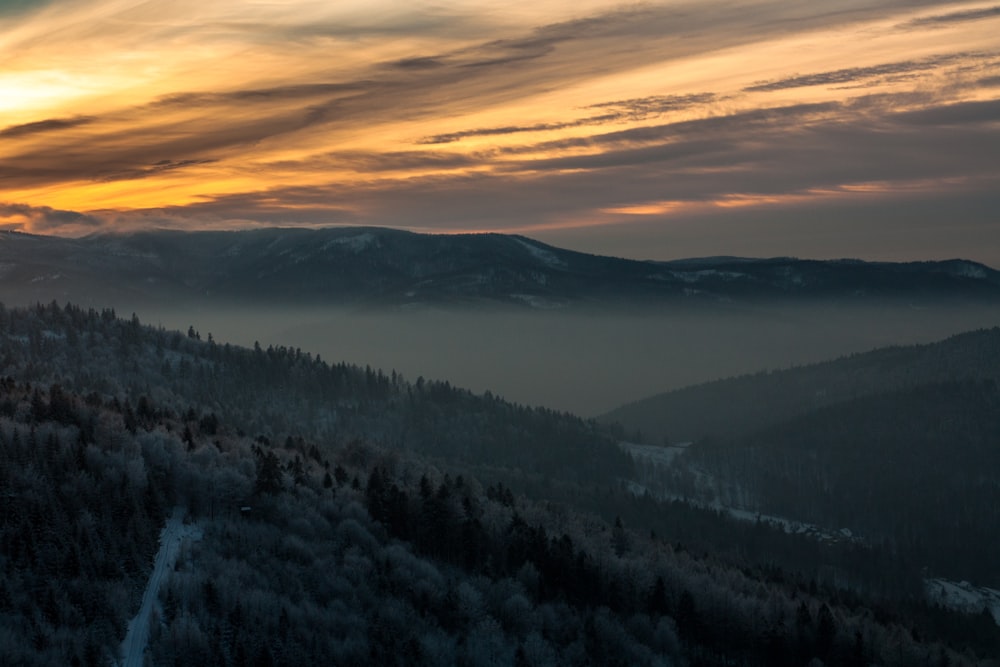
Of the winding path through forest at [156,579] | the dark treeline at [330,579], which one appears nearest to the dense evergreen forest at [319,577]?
the dark treeline at [330,579]

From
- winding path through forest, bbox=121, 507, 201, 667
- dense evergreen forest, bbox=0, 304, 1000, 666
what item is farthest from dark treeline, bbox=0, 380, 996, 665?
winding path through forest, bbox=121, 507, 201, 667

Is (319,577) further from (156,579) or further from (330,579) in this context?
(156,579)

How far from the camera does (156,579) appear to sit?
308ft

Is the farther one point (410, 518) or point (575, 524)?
point (575, 524)

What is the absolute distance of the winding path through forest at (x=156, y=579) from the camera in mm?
83056

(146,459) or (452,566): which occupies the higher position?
(146,459)

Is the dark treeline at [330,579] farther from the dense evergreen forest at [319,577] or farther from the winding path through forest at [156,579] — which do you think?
the winding path through forest at [156,579]

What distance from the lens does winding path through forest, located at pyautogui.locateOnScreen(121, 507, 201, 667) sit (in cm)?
8306

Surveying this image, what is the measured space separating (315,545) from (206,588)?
18987mm

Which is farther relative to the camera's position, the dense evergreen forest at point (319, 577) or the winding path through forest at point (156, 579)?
the dense evergreen forest at point (319, 577)

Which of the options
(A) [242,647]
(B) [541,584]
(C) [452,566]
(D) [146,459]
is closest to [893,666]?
(B) [541,584]

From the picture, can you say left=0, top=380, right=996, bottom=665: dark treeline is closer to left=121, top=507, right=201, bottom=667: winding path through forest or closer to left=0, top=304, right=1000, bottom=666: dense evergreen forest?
left=0, top=304, right=1000, bottom=666: dense evergreen forest

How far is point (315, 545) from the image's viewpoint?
110 metres

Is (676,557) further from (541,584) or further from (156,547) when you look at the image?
(156,547)
